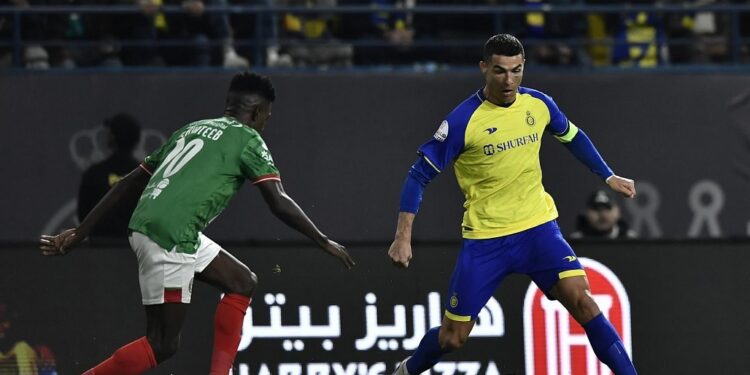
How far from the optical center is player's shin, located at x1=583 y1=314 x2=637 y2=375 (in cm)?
843

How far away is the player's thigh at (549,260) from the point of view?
334 inches

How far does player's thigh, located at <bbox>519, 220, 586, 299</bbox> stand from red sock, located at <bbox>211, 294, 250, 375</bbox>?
5.61 ft

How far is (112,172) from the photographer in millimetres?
12203

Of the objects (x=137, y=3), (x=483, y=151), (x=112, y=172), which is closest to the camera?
(x=483, y=151)

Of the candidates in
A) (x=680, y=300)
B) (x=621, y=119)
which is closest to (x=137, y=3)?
(x=621, y=119)

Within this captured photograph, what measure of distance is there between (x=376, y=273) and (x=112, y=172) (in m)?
3.47

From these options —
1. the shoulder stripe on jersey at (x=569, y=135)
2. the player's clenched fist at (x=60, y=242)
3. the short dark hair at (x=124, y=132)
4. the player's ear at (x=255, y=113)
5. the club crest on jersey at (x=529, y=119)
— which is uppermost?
the player's ear at (x=255, y=113)

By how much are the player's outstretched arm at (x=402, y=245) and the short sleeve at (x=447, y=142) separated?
36 centimetres

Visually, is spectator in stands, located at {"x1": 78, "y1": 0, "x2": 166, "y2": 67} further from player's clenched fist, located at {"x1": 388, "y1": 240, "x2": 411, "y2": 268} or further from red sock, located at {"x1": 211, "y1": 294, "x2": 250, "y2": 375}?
player's clenched fist, located at {"x1": 388, "y1": 240, "x2": 411, "y2": 268}

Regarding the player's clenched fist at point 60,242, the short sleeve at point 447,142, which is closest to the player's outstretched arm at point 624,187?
the short sleeve at point 447,142

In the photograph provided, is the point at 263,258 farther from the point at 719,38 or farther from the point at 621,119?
the point at 719,38

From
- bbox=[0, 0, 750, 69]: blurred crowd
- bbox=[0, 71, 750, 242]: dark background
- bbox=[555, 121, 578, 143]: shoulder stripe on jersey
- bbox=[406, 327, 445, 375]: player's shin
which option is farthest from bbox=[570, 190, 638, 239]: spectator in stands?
bbox=[406, 327, 445, 375]: player's shin

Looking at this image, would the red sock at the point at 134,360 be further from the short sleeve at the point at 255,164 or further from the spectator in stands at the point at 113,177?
the spectator in stands at the point at 113,177

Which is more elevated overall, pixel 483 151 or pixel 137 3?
pixel 137 3
